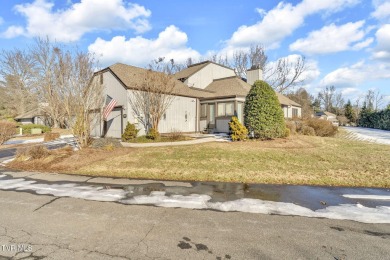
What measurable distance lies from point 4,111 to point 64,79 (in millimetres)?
45313

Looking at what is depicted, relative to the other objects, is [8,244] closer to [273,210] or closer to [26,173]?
[273,210]

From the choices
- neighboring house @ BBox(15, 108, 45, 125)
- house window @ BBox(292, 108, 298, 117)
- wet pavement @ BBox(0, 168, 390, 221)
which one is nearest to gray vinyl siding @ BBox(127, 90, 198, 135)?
wet pavement @ BBox(0, 168, 390, 221)

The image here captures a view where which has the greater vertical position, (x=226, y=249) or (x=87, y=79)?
(x=87, y=79)

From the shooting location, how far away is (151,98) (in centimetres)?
1555

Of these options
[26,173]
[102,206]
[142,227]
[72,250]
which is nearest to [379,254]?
[142,227]

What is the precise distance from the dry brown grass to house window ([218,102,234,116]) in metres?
7.37

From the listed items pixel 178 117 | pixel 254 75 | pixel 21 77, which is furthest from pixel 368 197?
pixel 21 77

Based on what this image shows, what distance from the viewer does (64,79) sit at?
12859 millimetres

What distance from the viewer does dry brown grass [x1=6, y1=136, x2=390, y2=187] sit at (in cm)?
719

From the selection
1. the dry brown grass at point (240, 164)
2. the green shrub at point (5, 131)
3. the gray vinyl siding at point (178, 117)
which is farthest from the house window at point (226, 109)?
the green shrub at point (5, 131)

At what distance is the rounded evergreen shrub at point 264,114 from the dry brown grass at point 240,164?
1682 millimetres

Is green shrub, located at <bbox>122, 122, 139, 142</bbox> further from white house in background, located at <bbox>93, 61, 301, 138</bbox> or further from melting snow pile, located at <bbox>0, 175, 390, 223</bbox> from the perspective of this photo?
melting snow pile, located at <bbox>0, 175, 390, 223</bbox>

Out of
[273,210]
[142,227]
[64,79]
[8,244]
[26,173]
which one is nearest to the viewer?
[8,244]

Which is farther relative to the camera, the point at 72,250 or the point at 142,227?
the point at 142,227
